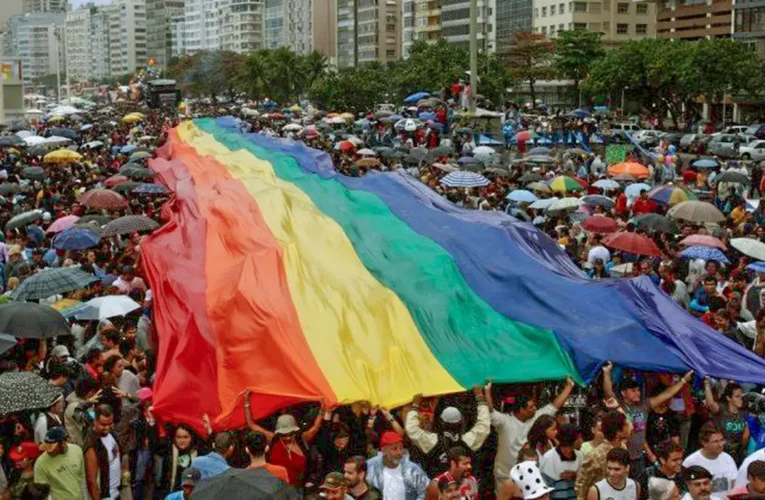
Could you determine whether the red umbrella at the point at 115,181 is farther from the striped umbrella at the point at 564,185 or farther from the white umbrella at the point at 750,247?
the white umbrella at the point at 750,247

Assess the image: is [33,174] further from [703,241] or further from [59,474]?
[59,474]

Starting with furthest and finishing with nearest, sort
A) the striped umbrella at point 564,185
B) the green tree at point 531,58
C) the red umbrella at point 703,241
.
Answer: the green tree at point 531,58, the striped umbrella at point 564,185, the red umbrella at point 703,241

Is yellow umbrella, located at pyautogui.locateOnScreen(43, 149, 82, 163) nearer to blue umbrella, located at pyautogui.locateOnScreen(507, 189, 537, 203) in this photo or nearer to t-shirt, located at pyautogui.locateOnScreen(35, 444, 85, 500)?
blue umbrella, located at pyautogui.locateOnScreen(507, 189, 537, 203)

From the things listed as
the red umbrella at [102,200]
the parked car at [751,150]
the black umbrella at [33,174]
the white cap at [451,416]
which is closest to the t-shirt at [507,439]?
the white cap at [451,416]

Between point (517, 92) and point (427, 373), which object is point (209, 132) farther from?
point (517, 92)

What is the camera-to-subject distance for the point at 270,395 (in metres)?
10.4

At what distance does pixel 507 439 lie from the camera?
375 inches

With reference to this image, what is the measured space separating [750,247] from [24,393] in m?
10.5

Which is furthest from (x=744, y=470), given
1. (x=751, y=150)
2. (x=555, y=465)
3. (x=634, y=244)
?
(x=751, y=150)

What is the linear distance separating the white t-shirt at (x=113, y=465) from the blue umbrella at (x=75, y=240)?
8.11m

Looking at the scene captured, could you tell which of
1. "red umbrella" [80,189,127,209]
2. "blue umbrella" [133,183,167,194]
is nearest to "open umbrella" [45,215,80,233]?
"red umbrella" [80,189,127,209]

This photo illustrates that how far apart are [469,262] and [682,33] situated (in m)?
65.3

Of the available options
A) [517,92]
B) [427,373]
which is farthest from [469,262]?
[517,92]

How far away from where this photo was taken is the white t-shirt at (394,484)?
8484 millimetres
